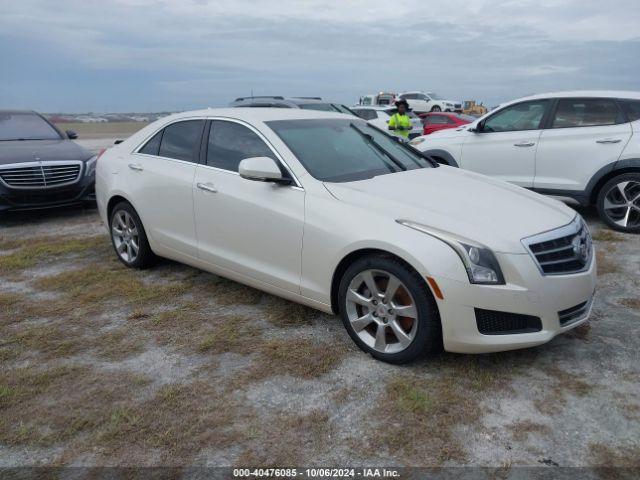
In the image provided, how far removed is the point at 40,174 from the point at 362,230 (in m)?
5.95

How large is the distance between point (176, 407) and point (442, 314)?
161cm

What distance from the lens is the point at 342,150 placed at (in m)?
4.46

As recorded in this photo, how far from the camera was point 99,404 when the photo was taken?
320cm

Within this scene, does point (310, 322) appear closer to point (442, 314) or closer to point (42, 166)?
point (442, 314)

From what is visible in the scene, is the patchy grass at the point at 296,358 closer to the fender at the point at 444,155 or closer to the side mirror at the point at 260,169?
the side mirror at the point at 260,169

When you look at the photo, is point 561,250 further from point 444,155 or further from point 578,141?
point 444,155

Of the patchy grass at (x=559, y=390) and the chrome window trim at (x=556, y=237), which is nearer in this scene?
the patchy grass at (x=559, y=390)

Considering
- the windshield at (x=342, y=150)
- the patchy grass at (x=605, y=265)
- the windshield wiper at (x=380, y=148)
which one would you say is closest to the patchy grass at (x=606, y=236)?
the patchy grass at (x=605, y=265)

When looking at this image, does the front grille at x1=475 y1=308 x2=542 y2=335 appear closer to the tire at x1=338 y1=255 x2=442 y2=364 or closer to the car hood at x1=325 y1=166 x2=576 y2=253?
the tire at x1=338 y1=255 x2=442 y2=364

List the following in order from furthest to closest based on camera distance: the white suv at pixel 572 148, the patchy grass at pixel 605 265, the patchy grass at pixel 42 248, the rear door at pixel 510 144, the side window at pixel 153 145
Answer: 1. the rear door at pixel 510 144
2. the white suv at pixel 572 148
3. the patchy grass at pixel 42 248
4. the patchy grass at pixel 605 265
5. the side window at pixel 153 145

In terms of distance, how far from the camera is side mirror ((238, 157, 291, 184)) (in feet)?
12.9

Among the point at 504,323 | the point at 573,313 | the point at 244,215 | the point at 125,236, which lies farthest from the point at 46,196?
the point at 573,313

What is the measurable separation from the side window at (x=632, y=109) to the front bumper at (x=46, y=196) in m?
7.27

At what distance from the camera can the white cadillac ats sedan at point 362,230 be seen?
3.29m
